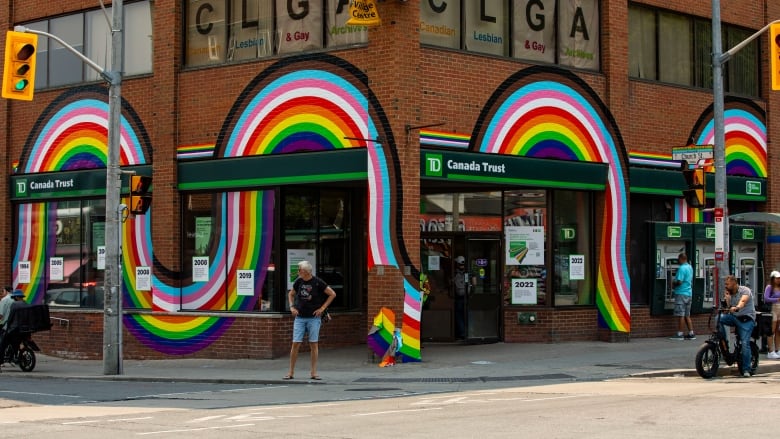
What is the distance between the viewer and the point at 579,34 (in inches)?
937

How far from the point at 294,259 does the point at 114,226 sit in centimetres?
375

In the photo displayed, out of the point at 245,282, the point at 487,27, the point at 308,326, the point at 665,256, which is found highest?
the point at 487,27

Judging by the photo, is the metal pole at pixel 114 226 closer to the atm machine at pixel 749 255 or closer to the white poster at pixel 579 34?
the white poster at pixel 579 34

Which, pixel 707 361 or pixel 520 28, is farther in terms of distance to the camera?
pixel 520 28

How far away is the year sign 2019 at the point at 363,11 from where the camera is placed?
20.2m

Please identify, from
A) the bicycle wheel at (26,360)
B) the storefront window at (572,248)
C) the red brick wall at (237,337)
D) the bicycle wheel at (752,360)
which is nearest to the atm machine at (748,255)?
the storefront window at (572,248)

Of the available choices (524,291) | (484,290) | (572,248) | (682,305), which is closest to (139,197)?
(484,290)

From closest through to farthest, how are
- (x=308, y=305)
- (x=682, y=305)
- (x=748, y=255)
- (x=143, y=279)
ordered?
1. (x=308, y=305)
2. (x=143, y=279)
3. (x=682, y=305)
4. (x=748, y=255)

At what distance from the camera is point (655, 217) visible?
82.8ft

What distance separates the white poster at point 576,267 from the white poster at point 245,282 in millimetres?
6915

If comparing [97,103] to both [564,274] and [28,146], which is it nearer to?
[28,146]

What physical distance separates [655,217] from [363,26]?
8745mm

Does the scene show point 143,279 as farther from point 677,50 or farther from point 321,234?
point 677,50

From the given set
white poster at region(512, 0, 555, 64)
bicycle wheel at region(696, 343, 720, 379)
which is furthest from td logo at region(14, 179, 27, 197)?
bicycle wheel at region(696, 343, 720, 379)
